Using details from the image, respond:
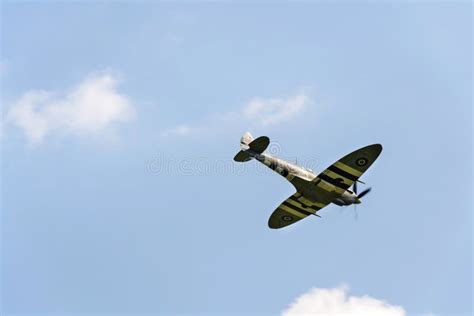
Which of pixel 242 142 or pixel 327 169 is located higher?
pixel 242 142

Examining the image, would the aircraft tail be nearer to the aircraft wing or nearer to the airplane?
the airplane

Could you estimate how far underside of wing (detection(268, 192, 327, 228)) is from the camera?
134ft

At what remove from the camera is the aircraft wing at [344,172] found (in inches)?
1470

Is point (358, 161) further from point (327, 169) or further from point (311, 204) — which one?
point (311, 204)

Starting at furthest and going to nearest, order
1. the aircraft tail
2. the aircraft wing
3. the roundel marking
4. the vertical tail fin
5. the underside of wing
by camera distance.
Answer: the vertical tail fin
the underside of wing
the aircraft tail
the roundel marking
the aircraft wing

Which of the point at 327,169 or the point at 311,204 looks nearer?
the point at 327,169

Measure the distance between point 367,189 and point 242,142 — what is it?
764 centimetres

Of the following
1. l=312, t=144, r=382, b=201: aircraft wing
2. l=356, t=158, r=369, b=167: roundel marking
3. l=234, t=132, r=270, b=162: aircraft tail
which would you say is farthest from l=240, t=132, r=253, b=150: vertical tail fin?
l=356, t=158, r=369, b=167: roundel marking

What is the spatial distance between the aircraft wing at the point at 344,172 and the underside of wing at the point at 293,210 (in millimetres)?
1981

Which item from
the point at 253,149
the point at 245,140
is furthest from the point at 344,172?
the point at 245,140

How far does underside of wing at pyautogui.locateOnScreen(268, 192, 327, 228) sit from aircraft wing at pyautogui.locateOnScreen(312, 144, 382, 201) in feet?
6.50

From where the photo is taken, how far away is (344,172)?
38062 millimetres

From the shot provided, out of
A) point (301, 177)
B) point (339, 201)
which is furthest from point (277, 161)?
point (339, 201)

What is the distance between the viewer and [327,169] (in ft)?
124
